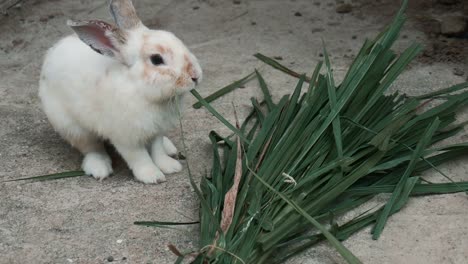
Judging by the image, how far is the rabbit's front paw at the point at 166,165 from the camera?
403cm

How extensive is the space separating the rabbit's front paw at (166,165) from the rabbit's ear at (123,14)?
71cm

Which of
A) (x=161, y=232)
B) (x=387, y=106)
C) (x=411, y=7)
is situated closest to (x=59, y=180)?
(x=161, y=232)

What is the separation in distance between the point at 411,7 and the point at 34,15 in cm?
292

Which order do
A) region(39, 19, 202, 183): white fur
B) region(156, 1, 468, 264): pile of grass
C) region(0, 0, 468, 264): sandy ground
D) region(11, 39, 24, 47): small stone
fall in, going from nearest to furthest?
region(156, 1, 468, 264): pile of grass < region(0, 0, 468, 264): sandy ground < region(39, 19, 202, 183): white fur < region(11, 39, 24, 47): small stone

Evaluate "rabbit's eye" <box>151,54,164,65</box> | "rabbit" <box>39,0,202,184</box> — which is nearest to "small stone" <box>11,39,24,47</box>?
"rabbit" <box>39,0,202,184</box>

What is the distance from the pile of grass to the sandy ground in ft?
0.35

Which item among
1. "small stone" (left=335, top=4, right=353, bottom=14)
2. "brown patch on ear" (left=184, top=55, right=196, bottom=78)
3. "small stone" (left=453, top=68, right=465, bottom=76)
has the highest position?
"brown patch on ear" (left=184, top=55, right=196, bottom=78)

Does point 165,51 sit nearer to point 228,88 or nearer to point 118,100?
point 118,100

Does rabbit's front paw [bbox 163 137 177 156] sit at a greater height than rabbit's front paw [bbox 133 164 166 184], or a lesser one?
lesser

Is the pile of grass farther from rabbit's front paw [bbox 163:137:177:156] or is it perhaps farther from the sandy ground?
rabbit's front paw [bbox 163:137:177:156]

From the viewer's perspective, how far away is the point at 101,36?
3.62 metres

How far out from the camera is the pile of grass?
3248 millimetres

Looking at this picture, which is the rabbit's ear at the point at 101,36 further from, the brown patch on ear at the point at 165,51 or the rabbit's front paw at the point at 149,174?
the rabbit's front paw at the point at 149,174

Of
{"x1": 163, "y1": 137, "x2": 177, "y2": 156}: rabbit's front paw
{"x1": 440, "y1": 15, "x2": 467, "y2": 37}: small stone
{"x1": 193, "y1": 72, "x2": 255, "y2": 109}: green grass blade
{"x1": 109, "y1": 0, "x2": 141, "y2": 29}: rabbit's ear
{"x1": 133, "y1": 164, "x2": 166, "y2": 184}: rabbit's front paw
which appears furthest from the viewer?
{"x1": 440, "y1": 15, "x2": 467, "y2": 37}: small stone
